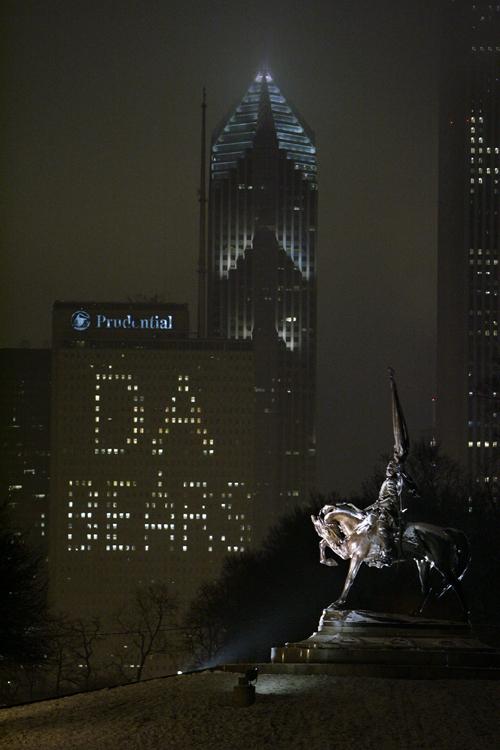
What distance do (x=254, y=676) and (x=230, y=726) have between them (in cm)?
471

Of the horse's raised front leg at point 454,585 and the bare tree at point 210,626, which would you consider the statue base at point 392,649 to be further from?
the bare tree at point 210,626

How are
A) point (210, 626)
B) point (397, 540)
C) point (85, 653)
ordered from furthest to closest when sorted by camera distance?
1. point (85, 653)
2. point (210, 626)
3. point (397, 540)

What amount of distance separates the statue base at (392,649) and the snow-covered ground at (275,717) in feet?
2.18

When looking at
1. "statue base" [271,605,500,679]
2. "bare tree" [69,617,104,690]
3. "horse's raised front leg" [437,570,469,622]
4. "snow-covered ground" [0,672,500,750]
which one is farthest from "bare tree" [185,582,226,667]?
"snow-covered ground" [0,672,500,750]

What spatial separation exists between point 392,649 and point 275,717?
22.0 feet

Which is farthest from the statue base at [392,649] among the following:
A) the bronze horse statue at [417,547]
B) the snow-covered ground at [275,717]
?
the bronze horse statue at [417,547]

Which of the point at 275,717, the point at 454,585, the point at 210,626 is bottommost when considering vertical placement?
the point at 210,626

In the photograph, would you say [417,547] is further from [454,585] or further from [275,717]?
[275,717]

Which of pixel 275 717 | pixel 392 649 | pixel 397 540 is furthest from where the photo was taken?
pixel 397 540

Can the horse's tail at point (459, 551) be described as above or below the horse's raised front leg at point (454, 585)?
above

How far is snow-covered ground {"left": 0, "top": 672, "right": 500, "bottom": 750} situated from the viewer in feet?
102

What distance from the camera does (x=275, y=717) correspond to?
33.1m

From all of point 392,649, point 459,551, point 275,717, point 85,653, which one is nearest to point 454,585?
point 459,551

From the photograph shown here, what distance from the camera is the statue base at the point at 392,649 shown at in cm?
3862
